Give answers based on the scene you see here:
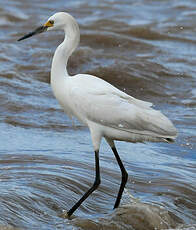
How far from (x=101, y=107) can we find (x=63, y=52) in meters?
0.62

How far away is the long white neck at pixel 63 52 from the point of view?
5965mm

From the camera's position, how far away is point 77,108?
19.5 feet

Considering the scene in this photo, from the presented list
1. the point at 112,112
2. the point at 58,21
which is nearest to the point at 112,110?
the point at 112,112

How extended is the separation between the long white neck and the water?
3.42 ft

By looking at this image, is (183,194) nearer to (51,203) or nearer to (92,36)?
(51,203)

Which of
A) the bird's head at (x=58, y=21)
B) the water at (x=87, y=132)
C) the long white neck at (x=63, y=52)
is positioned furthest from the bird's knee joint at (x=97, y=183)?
the bird's head at (x=58, y=21)

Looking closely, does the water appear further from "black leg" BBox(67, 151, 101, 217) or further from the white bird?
the white bird

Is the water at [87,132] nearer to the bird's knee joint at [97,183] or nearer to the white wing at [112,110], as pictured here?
the bird's knee joint at [97,183]

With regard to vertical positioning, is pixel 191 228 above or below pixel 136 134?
below

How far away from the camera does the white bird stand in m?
5.89

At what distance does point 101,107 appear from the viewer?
5902 mm

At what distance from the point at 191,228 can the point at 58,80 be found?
1.76m

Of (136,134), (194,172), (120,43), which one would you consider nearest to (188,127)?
(194,172)

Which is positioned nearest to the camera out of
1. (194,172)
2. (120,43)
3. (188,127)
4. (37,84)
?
(194,172)
